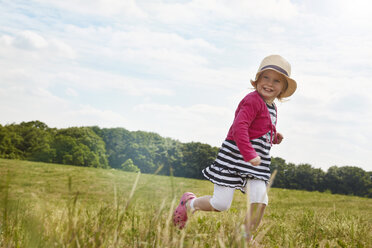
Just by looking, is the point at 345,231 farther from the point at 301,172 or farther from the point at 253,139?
the point at 301,172

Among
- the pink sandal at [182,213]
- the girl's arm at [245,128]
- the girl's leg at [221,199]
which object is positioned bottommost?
the pink sandal at [182,213]

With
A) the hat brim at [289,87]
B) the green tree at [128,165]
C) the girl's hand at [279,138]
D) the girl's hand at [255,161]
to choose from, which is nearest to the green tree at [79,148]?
the green tree at [128,165]

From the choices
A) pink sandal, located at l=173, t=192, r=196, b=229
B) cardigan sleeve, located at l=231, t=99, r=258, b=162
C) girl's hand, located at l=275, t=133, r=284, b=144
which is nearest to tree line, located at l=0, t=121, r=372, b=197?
girl's hand, located at l=275, t=133, r=284, b=144

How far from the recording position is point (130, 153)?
1191 inches

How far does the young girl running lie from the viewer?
3.33 meters

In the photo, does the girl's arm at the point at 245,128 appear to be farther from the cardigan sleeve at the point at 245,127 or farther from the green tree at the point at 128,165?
the green tree at the point at 128,165

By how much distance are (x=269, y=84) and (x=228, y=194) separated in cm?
126

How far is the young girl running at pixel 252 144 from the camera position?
10.9 feet

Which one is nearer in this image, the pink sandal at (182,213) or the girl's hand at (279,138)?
the pink sandal at (182,213)

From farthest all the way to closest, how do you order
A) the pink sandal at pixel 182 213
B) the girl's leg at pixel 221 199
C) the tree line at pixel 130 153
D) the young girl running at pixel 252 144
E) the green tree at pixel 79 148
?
the green tree at pixel 79 148 → the tree line at pixel 130 153 → the pink sandal at pixel 182 213 → the girl's leg at pixel 221 199 → the young girl running at pixel 252 144

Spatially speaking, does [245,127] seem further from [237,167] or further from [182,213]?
[182,213]

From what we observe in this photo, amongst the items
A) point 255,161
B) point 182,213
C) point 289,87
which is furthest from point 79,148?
point 255,161

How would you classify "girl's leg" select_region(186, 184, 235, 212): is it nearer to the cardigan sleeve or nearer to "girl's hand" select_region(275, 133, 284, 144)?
the cardigan sleeve

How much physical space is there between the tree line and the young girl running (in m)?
13.5
